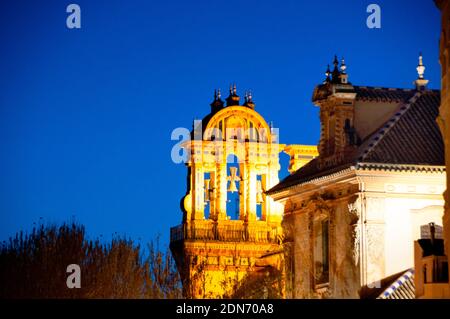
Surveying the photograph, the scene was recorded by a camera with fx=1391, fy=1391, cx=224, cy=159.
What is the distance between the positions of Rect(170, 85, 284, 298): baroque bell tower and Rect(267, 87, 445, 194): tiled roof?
1445 centimetres

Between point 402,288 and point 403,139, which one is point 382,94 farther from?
point 402,288

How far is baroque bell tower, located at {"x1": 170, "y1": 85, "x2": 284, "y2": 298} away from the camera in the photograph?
250ft

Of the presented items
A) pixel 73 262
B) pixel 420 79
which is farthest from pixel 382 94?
pixel 73 262

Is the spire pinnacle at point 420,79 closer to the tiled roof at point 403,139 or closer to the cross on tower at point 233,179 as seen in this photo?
the tiled roof at point 403,139

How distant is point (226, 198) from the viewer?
79.4m

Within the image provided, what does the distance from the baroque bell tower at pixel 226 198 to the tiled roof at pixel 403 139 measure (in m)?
14.5

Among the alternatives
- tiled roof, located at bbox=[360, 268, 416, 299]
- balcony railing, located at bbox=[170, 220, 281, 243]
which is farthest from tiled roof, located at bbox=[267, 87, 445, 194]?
balcony railing, located at bbox=[170, 220, 281, 243]

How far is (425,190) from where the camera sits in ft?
187

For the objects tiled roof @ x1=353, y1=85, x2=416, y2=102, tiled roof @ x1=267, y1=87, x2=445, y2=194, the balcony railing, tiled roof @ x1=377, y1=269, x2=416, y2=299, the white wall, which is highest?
tiled roof @ x1=353, y1=85, x2=416, y2=102

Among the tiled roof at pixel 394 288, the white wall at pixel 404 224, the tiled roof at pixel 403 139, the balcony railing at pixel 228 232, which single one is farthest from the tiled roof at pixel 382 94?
the balcony railing at pixel 228 232

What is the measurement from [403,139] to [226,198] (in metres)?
22.4

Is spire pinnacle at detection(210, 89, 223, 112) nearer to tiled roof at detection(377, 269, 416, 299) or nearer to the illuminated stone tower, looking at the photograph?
the illuminated stone tower

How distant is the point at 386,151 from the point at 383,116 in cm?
384
